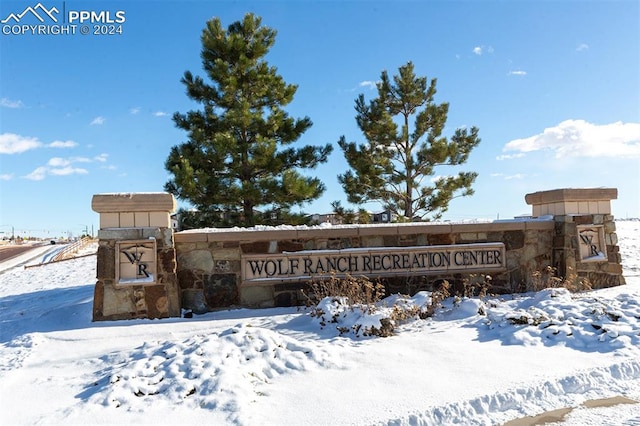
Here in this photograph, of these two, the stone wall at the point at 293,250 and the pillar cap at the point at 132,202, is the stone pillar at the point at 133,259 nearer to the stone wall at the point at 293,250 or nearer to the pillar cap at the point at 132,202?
the pillar cap at the point at 132,202

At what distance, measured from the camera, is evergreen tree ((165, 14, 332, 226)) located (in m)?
12.1

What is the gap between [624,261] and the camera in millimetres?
12398

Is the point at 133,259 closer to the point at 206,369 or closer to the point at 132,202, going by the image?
the point at 132,202

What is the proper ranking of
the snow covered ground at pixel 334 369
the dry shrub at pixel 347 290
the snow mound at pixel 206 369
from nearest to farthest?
the snow covered ground at pixel 334 369 → the snow mound at pixel 206 369 → the dry shrub at pixel 347 290

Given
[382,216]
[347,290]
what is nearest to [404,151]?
[382,216]

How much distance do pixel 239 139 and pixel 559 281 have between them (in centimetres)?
845

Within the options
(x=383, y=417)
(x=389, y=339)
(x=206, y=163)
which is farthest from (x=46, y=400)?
(x=206, y=163)

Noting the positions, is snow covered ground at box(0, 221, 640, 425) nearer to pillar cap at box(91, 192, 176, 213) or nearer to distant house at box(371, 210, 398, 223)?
pillar cap at box(91, 192, 176, 213)

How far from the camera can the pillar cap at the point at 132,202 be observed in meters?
6.52

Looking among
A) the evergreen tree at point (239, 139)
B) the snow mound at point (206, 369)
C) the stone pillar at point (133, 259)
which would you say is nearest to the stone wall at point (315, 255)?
the stone pillar at point (133, 259)

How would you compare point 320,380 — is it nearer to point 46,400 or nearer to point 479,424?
point 479,424

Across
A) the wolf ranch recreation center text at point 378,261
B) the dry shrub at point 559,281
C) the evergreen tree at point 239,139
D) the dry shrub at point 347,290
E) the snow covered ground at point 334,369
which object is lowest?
the snow covered ground at point 334,369

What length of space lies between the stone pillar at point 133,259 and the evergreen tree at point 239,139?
489 cm

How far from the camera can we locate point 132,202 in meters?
6.55
